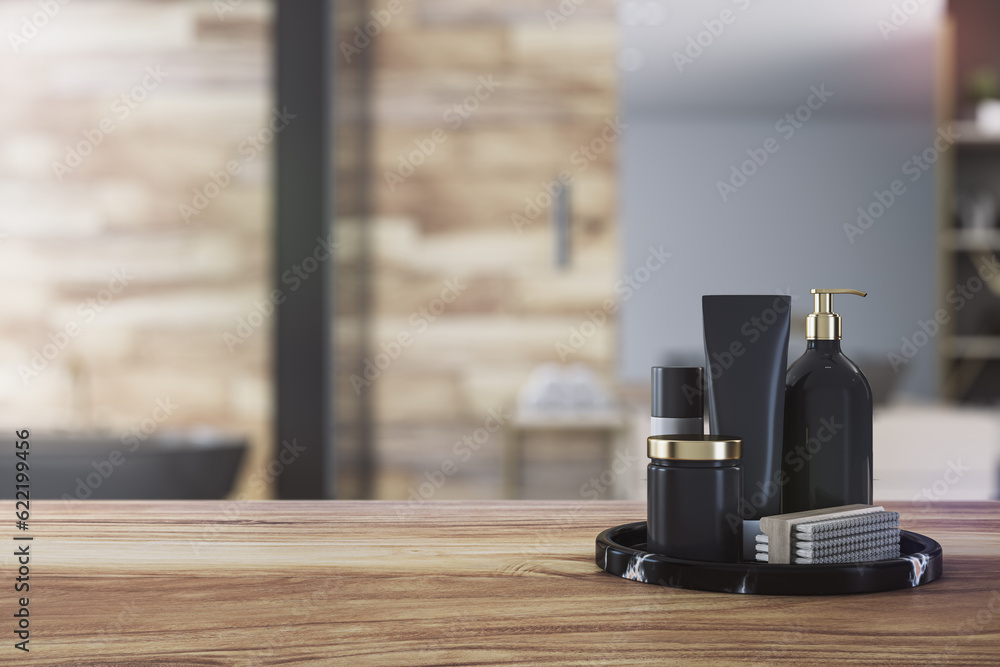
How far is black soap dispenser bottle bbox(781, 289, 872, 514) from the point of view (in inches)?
28.1

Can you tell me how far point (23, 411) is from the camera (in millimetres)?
3160

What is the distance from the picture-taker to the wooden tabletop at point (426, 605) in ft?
1.74

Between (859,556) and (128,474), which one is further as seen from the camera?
(128,474)

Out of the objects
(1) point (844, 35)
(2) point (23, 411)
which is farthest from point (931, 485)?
(2) point (23, 411)

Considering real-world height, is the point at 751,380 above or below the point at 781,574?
above
